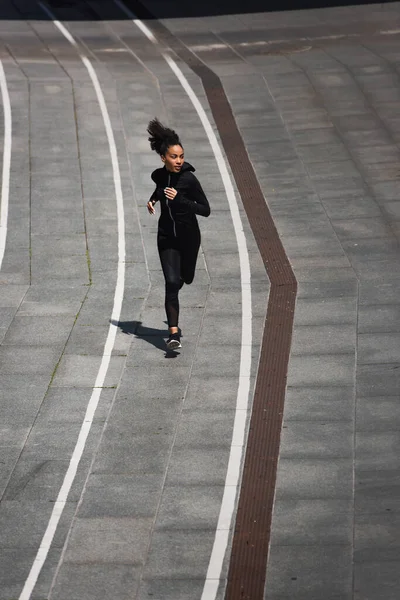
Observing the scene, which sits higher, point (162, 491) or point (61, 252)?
point (162, 491)

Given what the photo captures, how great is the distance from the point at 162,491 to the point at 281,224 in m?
8.00

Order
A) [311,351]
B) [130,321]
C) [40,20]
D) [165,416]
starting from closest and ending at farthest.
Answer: [165,416], [311,351], [130,321], [40,20]

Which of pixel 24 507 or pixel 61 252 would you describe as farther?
pixel 61 252

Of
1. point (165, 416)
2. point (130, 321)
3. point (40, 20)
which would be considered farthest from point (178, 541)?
point (40, 20)

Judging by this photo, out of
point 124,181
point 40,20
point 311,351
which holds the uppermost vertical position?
point 311,351

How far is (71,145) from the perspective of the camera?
21.5 m

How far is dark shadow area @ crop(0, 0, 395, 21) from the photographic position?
33062mm

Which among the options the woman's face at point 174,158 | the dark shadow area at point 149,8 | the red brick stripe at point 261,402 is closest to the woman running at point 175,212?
the woman's face at point 174,158

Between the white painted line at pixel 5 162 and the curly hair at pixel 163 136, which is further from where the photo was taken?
the white painted line at pixel 5 162

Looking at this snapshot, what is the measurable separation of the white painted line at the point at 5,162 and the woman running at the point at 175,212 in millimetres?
4394

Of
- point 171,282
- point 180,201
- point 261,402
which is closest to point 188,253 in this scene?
point 171,282

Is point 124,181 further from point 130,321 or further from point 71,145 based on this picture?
point 130,321

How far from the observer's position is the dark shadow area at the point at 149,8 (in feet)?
108

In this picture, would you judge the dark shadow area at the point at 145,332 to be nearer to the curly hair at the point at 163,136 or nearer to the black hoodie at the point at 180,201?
the black hoodie at the point at 180,201
